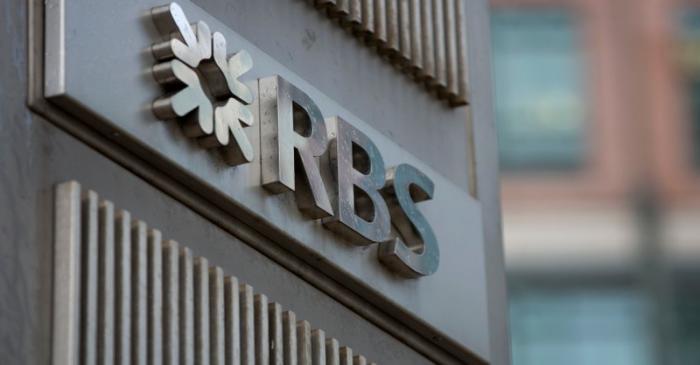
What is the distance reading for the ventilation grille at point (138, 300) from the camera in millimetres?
7738

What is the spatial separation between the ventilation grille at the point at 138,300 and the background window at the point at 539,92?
27.5 meters

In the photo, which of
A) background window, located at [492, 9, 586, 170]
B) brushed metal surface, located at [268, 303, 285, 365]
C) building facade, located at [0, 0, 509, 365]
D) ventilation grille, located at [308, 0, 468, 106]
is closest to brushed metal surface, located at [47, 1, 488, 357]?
building facade, located at [0, 0, 509, 365]

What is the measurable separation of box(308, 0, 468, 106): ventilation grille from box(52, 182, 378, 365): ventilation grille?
1.93m

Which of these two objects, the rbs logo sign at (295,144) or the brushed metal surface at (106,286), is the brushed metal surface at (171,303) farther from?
the rbs logo sign at (295,144)

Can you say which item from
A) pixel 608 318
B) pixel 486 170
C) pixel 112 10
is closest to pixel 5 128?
pixel 112 10

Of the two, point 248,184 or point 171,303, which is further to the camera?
point 248,184

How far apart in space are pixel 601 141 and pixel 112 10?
93.5 ft

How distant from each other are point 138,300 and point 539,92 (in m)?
29.5

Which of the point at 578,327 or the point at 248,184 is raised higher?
the point at 248,184

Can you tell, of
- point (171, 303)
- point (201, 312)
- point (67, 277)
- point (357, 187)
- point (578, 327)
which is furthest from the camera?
point (578, 327)

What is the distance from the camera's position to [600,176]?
36438 millimetres

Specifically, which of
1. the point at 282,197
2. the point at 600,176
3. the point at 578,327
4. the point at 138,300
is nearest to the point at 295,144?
the point at 282,197

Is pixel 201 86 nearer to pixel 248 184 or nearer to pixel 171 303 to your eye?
pixel 248 184

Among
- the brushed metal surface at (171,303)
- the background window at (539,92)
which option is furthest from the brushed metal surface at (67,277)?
the background window at (539,92)
